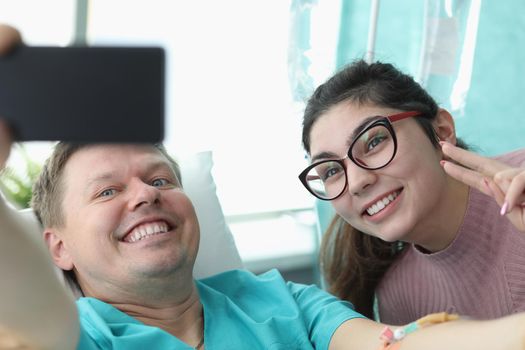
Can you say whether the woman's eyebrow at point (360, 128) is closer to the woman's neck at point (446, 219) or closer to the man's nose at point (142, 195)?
the woman's neck at point (446, 219)

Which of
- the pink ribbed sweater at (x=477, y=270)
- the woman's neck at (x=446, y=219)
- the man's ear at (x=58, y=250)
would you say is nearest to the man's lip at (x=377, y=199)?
the woman's neck at (x=446, y=219)

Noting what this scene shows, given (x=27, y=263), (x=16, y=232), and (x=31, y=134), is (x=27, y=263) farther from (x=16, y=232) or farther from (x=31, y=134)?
(x=31, y=134)

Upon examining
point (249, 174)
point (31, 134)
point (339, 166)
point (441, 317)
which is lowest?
point (249, 174)

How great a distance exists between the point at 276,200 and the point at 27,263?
2.33m

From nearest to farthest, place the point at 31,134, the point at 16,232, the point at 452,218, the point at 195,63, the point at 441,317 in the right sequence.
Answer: the point at 31,134 < the point at 16,232 < the point at 441,317 < the point at 452,218 < the point at 195,63

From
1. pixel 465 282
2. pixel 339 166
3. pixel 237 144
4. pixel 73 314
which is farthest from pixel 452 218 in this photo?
pixel 237 144

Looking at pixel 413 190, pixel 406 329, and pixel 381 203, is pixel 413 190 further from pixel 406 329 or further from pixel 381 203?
pixel 406 329

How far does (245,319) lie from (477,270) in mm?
607

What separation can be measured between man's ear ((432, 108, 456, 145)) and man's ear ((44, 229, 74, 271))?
0.97 m

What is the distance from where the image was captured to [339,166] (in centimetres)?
154

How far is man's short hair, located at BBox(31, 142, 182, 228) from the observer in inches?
60.0

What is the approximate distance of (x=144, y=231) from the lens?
143 cm

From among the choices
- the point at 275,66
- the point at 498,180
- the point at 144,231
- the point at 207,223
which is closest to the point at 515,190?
the point at 498,180

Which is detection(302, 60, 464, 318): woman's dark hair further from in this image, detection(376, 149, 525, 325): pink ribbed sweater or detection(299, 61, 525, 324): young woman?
detection(376, 149, 525, 325): pink ribbed sweater
